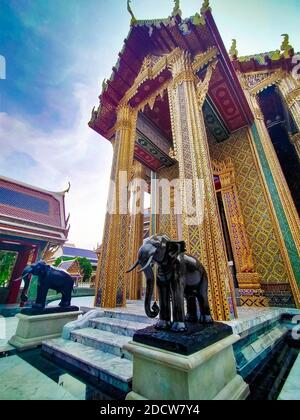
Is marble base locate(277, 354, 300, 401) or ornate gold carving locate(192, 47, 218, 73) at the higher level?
ornate gold carving locate(192, 47, 218, 73)

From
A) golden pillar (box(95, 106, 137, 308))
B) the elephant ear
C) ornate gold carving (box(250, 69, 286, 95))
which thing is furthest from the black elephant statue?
ornate gold carving (box(250, 69, 286, 95))

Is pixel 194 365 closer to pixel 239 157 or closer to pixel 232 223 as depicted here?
pixel 232 223

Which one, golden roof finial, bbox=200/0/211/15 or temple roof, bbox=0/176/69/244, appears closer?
golden roof finial, bbox=200/0/211/15

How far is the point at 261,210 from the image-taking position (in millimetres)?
5262

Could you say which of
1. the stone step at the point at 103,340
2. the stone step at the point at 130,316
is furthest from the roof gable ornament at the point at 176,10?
the stone step at the point at 103,340

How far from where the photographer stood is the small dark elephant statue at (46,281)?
317cm

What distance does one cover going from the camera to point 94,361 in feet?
6.41

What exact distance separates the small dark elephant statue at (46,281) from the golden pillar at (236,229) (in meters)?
4.37

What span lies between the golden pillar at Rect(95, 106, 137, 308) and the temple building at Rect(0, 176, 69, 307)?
15.8 feet

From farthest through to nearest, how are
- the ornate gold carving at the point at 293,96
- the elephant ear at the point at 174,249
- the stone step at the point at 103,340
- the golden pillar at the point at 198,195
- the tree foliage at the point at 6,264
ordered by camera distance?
the tree foliage at the point at 6,264 → the ornate gold carving at the point at 293,96 → the golden pillar at the point at 198,195 → the stone step at the point at 103,340 → the elephant ear at the point at 174,249

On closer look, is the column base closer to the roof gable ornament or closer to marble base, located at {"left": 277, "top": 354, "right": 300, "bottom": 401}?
marble base, located at {"left": 277, "top": 354, "right": 300, "bottom": 401}

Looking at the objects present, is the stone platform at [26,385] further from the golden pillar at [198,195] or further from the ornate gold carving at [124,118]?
the ornate gold carving at [124,118]

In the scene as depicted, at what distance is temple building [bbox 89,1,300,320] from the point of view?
3.21 m
